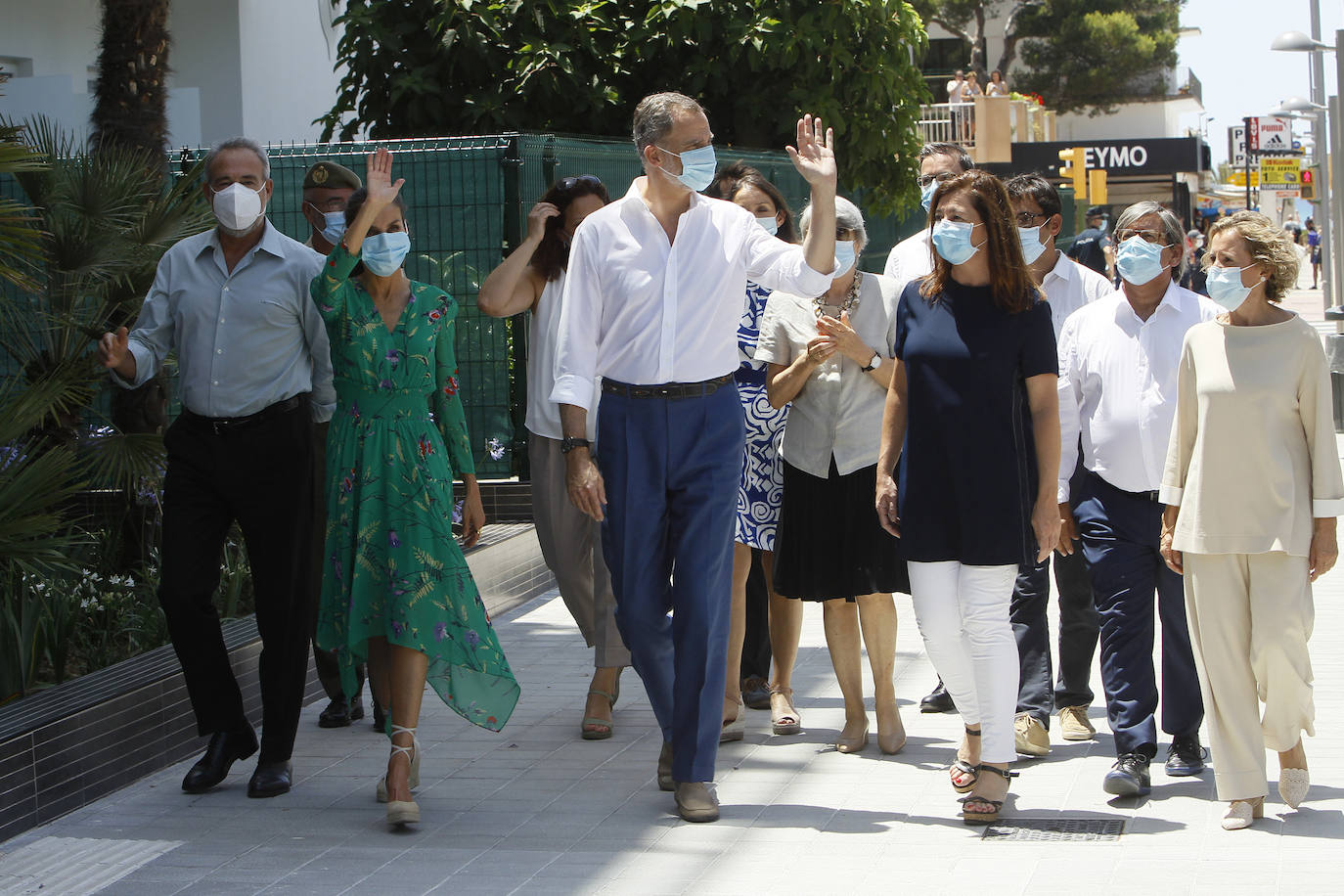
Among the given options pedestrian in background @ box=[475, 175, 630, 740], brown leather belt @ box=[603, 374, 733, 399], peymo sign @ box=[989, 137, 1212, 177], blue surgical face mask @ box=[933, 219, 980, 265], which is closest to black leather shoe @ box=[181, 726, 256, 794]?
pedestrian in background @ box=[475, 175, 630, 740]

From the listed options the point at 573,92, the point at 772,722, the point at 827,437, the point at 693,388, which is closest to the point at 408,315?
the point at 693,388

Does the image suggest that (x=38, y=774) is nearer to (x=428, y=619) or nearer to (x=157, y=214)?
(x=428, y=619)

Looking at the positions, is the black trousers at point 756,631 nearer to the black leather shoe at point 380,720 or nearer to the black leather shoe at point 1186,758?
the black leather shoe at point 380,720

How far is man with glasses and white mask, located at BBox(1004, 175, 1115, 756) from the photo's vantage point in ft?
19.9

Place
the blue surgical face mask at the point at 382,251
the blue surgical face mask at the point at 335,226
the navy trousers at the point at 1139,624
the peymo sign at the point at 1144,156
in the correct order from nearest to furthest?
1. the blue surgical face mask at the point at 382,251
2. the navy trousers at the point at 1139,624
3. the blue surgical face mask at the point at 335,226
4. the peymo sign at the point at 1144,156

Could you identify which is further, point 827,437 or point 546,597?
point 546,597

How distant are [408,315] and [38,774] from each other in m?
1.83

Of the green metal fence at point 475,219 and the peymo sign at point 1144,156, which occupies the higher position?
the peymo sign at point 1144,156

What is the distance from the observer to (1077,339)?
5.86m

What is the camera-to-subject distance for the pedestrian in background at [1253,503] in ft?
16.4

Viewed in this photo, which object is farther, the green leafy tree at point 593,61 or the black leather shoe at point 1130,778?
the green leafy tree at point 593,61

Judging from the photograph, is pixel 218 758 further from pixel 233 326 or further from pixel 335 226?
pixel 335 226

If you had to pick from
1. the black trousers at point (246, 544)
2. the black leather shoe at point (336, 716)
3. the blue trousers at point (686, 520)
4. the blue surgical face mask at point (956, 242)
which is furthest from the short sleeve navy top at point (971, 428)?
the black leather shoe at point (336, 716)

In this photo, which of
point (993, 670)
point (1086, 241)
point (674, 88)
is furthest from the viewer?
point (674, 88)
